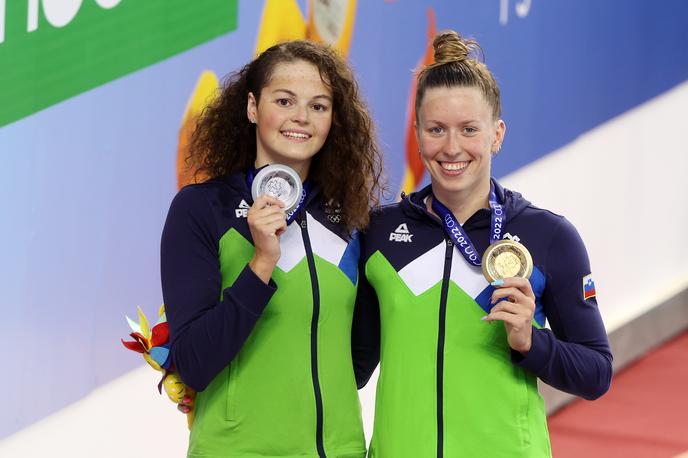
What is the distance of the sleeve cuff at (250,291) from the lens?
2.78 metres

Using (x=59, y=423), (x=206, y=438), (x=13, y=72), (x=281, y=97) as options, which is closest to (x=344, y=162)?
(x=281, y=97)

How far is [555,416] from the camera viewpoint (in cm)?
700

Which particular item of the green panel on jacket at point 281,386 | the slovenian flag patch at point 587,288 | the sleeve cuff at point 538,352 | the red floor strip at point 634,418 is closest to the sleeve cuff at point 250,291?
the green panel on jacket at point 281,386

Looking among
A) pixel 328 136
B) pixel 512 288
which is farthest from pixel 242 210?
pixel 512 288

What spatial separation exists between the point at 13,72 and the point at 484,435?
7.38 feet

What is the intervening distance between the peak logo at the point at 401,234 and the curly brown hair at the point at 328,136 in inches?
3.7

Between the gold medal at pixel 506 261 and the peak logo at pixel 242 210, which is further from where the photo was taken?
the peak logo at pixel 242 210

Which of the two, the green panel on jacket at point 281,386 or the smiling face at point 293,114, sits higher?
the smiling face at point 293,114

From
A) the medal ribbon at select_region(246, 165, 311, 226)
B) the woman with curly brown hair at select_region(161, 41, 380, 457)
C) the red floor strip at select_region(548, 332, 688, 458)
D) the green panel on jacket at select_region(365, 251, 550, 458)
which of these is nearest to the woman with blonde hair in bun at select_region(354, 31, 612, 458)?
the green panel on jacket at select_region(365, 251, 550, 458)

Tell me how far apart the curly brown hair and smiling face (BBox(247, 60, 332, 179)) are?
30 millimetres

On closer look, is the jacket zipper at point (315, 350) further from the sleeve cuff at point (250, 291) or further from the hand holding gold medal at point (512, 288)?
the hand holding gold medal at point (512, 288)

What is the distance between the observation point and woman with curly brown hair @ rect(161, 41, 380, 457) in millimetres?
2818

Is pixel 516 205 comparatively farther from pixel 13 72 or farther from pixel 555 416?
pixel 555 416

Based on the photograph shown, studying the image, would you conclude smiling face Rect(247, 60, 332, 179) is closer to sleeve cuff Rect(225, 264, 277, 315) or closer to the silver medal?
the silver medal
